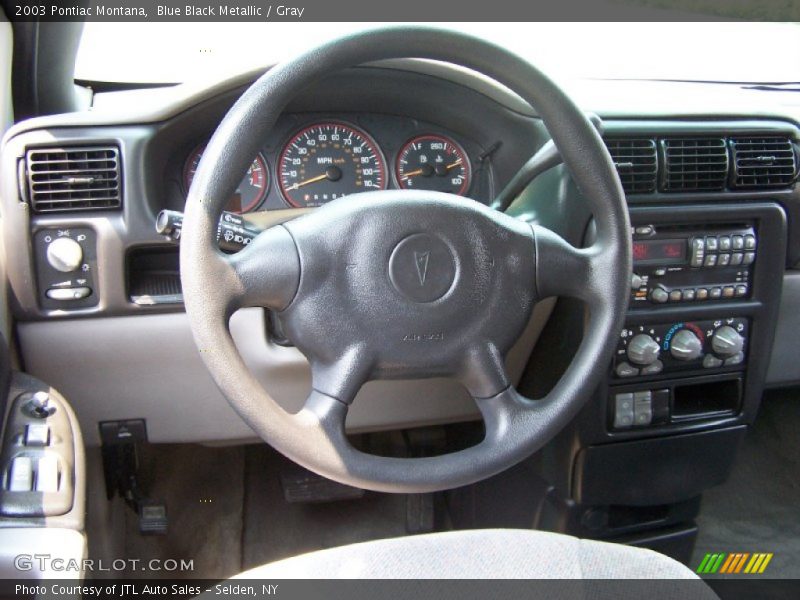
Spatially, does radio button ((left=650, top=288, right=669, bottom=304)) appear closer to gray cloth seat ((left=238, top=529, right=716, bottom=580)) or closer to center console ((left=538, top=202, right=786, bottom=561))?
center console ((left=538, top=202, right=786, bottom=561))

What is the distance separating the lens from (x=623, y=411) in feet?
5.60

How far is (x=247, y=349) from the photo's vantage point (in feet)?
5.19

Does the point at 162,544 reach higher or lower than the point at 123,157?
lower

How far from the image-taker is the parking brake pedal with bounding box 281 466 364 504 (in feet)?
6.89

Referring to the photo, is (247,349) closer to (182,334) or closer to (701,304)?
(182,334)

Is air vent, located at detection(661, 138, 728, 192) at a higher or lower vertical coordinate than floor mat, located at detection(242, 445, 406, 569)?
higher

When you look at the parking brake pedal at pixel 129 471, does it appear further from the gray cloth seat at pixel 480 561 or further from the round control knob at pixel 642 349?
the round control knob at pixel 642 349

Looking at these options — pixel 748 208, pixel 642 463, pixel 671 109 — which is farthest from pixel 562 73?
pixel 642 463

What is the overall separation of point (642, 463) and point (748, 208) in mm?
557

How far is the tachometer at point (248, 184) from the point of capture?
1597mm

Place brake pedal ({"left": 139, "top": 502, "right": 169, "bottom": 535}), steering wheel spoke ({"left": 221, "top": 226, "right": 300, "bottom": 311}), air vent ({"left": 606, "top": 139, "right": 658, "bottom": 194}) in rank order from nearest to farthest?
steering wheel spoke ({"left": 221, "top": 226, "right": 300, "bottom": 311})
air vent ({"left": 606, "top": 139, "right": 658, "bottom": 194})
brake pedal ({"left": 139, "top": 502, "right": 169, "bottom": 535})

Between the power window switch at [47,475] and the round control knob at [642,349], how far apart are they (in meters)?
1.04

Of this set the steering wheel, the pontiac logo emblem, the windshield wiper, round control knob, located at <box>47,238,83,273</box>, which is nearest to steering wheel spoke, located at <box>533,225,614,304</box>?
the steering wheel

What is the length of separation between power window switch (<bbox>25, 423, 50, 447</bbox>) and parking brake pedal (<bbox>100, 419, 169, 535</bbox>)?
0.83 ft
